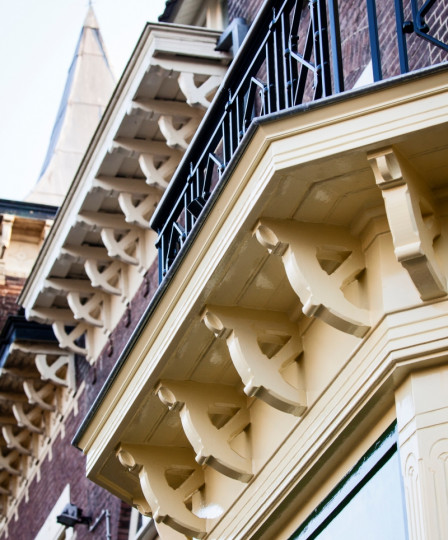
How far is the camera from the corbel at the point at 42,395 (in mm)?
19672

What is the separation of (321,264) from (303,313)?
18.2 inches

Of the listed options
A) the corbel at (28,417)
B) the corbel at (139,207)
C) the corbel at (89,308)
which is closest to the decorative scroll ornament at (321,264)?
the corbel at (139,207)

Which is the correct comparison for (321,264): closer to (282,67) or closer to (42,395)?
(282,67)

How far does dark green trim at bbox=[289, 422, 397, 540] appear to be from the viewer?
6.79 metres

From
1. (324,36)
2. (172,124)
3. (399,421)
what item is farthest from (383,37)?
(172,124)

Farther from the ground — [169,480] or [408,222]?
[169,480]

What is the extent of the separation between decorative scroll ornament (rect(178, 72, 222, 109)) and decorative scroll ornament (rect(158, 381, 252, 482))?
6137 millimetres

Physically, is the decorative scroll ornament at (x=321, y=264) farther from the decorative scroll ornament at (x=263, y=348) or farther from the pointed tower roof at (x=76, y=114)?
the pointed tower roof at (x=76, y=114)

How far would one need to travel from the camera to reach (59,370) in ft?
63.7

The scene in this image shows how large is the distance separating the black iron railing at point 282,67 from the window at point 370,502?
184cm

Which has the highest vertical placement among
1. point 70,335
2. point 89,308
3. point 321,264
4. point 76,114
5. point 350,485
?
point 76,114

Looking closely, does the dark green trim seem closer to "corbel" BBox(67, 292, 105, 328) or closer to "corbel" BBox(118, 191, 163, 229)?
"corbel" BBox(118, 191, 163, 229)

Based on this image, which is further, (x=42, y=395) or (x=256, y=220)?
(x=42, y=395)

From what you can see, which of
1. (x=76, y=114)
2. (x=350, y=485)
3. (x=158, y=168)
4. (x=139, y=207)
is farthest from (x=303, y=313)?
(x=76, y=114)
